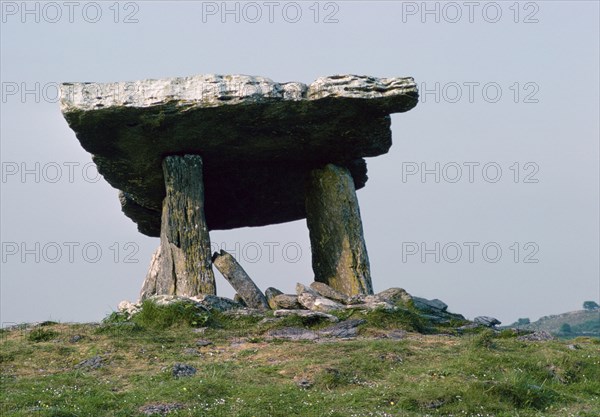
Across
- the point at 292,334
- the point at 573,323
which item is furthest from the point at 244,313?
the point at 573,323

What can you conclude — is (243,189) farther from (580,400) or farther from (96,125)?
(580,400)

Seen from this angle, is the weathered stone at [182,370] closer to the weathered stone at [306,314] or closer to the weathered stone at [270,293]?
the weathered stone at [306,314]

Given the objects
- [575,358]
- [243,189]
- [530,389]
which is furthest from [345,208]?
[530,389]

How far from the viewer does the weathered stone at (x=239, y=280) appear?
19.6 m

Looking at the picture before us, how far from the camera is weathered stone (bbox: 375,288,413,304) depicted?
18.7m

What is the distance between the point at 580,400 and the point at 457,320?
6.46 meters

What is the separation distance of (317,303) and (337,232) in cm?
316

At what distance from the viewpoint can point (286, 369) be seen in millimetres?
13359

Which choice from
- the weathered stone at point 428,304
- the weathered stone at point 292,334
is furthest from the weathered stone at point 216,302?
the weathered stone at point 428,304

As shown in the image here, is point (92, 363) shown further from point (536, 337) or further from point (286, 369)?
point (536, 337)

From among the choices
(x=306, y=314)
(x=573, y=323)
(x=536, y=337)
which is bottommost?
(x=573, y=323)

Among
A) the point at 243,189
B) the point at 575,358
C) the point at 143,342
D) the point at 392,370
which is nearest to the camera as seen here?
the point at 392,370

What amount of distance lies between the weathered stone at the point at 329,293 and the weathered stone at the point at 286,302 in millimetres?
659

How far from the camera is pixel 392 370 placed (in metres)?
13.2
